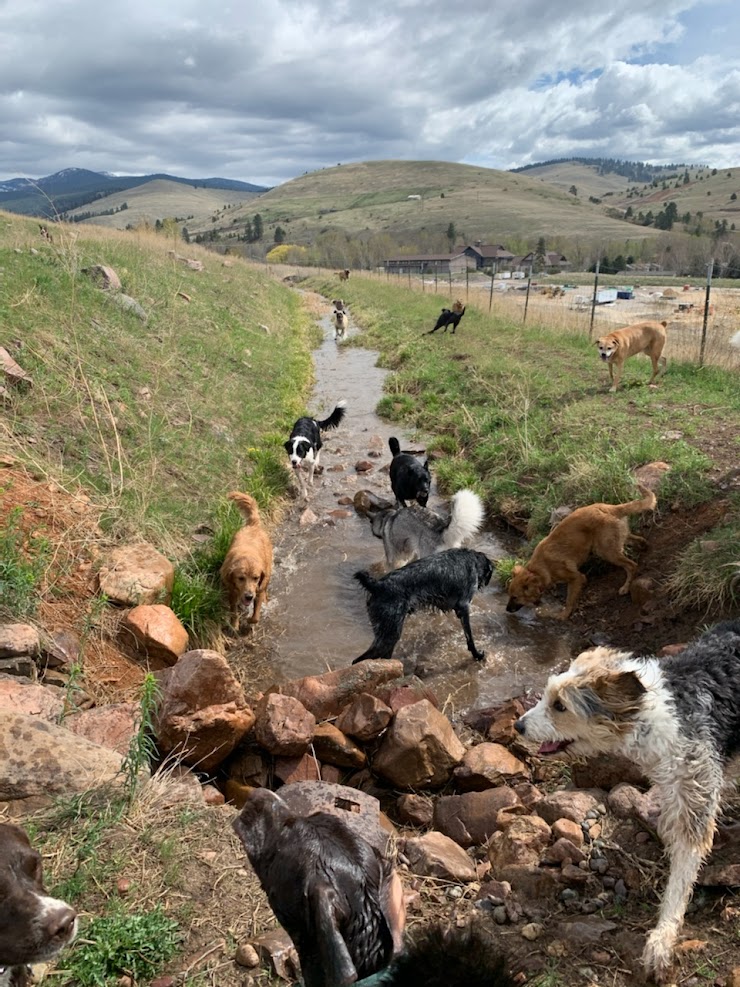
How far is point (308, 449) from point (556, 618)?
15.2ft

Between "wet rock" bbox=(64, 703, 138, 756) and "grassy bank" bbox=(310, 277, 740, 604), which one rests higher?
"grassy bank" bbox=(310, 277, 740, 604)

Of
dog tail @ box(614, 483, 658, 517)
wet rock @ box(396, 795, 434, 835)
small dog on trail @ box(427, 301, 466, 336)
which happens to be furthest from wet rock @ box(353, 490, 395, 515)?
small dog on trail @ box(427, 301, 466, 336)

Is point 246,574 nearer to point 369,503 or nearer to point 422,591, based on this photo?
point 422,591

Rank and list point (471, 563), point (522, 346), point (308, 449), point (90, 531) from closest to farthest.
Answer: point (90, 531) < point (471, 563) < point (308, 449) < point (522, 346)

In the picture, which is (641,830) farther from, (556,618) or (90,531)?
(90,531)

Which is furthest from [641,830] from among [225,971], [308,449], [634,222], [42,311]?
[634,222]

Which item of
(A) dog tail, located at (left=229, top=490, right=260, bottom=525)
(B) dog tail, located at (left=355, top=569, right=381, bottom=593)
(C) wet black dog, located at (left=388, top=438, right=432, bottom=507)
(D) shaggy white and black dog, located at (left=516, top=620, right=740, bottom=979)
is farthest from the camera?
(C) wet black dog, located at (left=388, top=438, right=432, bottom=507)

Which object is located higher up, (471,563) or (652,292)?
(652,292)

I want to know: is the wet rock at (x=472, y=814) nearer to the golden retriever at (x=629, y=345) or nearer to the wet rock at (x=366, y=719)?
the wet rock at (x=366, y=719)

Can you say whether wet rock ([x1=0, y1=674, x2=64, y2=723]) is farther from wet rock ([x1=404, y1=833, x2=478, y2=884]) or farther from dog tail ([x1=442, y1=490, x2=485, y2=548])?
dog tail ([x1=442, y1=490, x2=485, y2=548])

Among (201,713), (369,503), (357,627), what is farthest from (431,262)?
(201,713)

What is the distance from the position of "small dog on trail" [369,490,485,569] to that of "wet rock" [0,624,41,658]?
13.0 feet

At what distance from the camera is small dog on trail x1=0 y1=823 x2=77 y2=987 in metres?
2.06

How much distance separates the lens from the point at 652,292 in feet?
142
